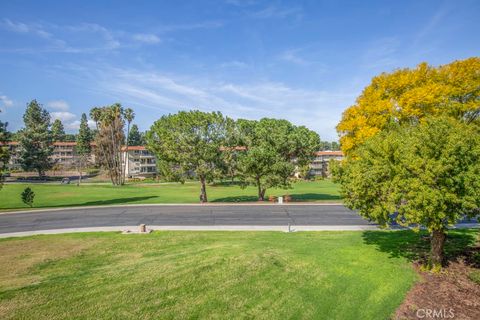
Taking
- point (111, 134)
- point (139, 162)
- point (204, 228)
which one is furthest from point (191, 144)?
point (139, 162)

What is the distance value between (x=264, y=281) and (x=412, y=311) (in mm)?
6251

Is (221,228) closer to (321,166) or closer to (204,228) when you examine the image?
(204,228)

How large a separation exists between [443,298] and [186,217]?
22.5 meters

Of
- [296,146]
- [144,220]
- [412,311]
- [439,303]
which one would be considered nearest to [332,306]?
[412,311]

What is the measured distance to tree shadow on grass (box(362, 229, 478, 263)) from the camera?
1835 centimetres

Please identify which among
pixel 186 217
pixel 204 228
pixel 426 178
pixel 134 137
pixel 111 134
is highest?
pixel 134 137

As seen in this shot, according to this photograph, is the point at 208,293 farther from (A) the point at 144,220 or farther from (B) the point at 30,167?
(B) the point at 30,167

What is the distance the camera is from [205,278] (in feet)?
48.4

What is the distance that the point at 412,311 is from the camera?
1236cm

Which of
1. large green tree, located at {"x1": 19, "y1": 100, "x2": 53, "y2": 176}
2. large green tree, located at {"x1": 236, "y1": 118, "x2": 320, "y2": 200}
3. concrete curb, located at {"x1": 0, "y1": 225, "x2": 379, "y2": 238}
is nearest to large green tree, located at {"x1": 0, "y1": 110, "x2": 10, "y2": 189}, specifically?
concrete curb, located at {"x1": 0, "y1": 225, "x2": 379, "y2": 238}

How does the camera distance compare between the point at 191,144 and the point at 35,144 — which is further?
the point at 35,144

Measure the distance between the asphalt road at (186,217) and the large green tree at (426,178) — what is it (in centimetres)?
1273

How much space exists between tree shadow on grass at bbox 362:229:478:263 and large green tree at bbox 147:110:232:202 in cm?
2202

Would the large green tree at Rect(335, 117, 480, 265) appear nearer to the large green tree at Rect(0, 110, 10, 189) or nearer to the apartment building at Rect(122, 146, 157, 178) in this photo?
the large green tree at Rect(0, 110, 10, 189)
